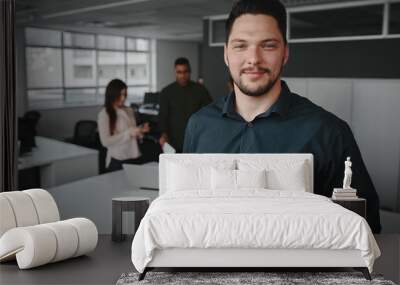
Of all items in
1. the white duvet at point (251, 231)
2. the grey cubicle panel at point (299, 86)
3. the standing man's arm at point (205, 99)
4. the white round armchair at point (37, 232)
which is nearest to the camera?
the white duvet at point (251, 231)

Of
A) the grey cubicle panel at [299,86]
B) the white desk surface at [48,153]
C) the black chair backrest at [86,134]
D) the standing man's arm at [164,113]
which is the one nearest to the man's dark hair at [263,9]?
the standing man's arm at [164,113]

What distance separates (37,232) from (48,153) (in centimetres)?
385

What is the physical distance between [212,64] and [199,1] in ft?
6.35

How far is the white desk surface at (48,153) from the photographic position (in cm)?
632

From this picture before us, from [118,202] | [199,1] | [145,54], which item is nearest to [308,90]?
[199,1]

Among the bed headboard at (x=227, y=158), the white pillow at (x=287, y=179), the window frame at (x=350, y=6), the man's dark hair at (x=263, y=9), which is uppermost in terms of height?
the window frame at (x=350, y=6)

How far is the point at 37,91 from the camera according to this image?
42.2ft

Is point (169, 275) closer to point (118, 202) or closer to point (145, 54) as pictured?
point (118, 202)

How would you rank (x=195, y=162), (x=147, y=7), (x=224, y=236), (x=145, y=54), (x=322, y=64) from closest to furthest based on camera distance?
1. (x=224, y=236)
2. (x=195, y=162)
3. (x=322, y=64)
4. (x=147, y=7)
5. (x=145, y=54)

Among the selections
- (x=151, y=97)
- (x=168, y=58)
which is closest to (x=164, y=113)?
(x=151, y=97)

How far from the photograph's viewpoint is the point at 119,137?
5992 millimetres

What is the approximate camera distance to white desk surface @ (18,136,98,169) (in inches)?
249

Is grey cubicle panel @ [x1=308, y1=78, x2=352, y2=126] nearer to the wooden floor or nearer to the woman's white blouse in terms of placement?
the woman's white blouse

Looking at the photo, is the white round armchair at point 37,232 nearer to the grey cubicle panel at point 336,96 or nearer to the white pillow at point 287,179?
the white pillow at point 287,179
